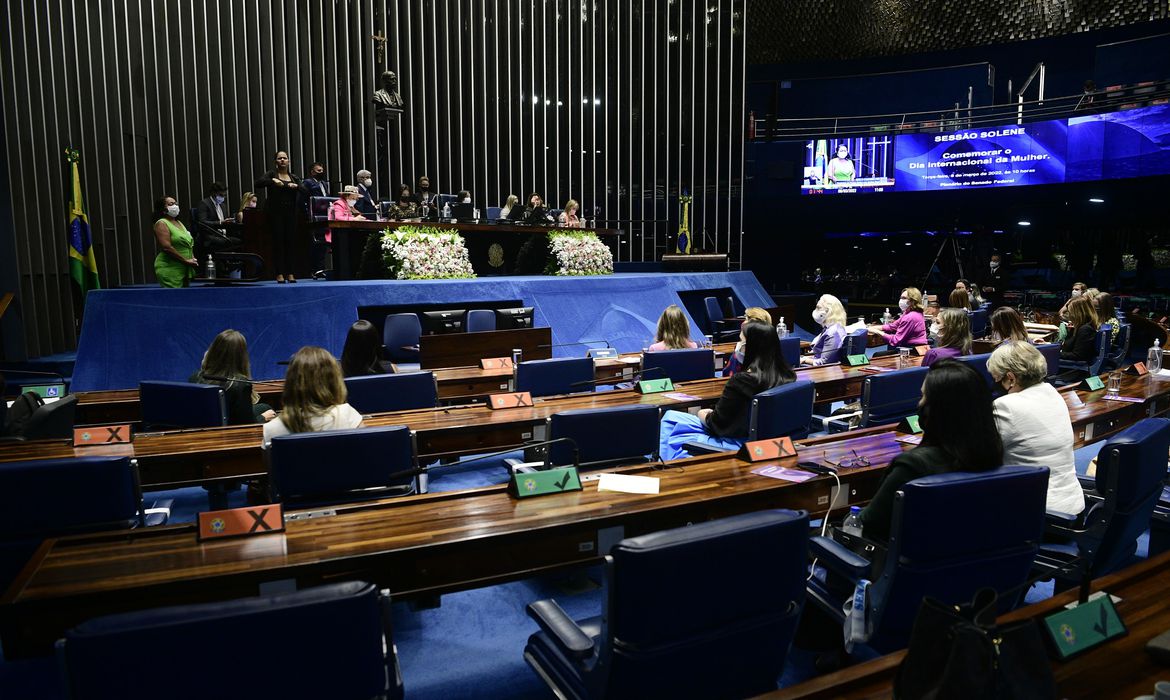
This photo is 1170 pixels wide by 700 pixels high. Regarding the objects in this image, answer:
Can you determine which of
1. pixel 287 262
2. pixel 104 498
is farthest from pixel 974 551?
pixel 287 262

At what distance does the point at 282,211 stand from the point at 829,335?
557 cm

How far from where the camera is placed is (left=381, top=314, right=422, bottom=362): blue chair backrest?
7336mm

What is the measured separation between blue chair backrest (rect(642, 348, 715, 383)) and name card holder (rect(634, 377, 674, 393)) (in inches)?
22.0

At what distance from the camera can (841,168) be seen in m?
15.2

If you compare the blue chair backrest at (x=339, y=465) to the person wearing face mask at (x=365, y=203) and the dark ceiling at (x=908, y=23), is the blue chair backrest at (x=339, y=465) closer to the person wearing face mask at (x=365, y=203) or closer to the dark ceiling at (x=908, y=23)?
the person wearing face mask at (x=365, y=203)

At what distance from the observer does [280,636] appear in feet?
4.18

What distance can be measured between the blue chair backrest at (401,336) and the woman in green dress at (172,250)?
2.06 m

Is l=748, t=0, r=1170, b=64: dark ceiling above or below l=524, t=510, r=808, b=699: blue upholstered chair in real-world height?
above

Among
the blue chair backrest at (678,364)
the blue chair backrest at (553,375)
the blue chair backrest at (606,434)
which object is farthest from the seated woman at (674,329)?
the blue chair backrest at (606,434)

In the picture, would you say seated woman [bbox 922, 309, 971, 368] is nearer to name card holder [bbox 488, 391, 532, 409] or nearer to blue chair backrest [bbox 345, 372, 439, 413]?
name card holder [bbox 488, 391, 532, 409]

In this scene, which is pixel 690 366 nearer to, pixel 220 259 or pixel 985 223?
pixel 220 259

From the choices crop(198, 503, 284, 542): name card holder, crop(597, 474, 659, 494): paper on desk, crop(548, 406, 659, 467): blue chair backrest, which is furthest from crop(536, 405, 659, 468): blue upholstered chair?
crop(198, 503, 284, 542): name card holder

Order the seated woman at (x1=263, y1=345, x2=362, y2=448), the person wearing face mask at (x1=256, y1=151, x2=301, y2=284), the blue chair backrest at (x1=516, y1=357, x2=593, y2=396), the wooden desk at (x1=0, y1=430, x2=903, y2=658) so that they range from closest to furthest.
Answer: the wooden desk at (x1=0, y1=430, x2=903, y2=658), the seated woman at (x1=263, y1=345, x2=362, y2=448), the blue chair backrest at (x1=516, y1=357, x2=593, y2=396), the person wearing face mask at (x1=256, y1=151, x2=301, y2=284)

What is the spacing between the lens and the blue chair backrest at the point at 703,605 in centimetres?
150
